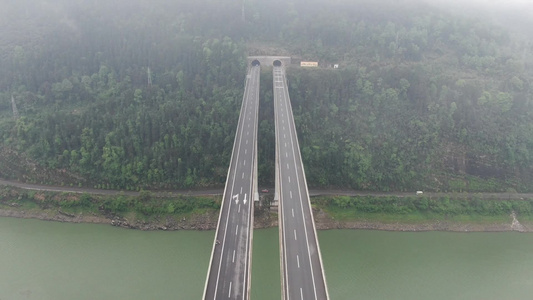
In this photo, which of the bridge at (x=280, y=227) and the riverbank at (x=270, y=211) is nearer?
the bridge at (x=280, y=227)

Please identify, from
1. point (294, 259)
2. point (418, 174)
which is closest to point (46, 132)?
point (294, 259)

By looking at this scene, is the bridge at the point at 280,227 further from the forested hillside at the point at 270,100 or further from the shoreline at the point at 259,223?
the shoreline at the point at 259,223

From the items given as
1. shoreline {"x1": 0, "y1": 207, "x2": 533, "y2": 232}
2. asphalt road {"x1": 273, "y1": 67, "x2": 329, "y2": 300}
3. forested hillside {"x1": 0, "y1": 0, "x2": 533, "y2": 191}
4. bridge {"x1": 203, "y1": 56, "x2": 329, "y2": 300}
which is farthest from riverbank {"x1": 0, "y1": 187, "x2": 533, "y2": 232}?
asphalt road {"x1": 273, "y1": 67, "x2": 329, "y2": 300}

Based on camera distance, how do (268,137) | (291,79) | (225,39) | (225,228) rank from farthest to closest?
(225,39) < (291,79) < (268,137) < (225,228)

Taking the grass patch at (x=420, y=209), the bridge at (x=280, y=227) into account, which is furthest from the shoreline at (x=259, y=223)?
the bridge at (x=280, y=227)

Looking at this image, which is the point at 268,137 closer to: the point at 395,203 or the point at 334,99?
the point at 334,99

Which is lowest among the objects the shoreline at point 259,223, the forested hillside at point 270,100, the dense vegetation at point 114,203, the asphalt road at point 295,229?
the shoreline at point 259,223

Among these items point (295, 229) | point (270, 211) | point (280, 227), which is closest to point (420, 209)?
point (270, 211)
